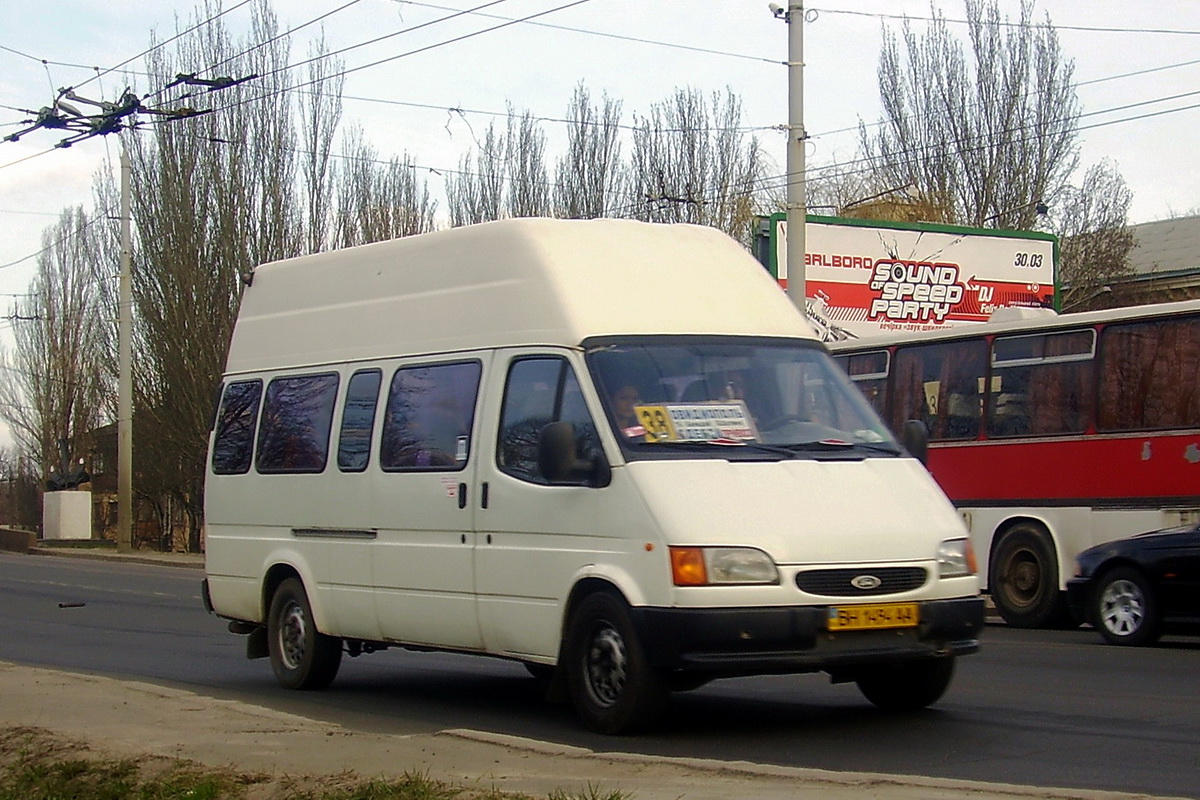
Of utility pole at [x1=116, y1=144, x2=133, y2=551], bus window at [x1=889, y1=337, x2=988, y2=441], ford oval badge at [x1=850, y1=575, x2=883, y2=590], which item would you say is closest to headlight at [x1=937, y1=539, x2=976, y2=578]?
ford oval badge at [x1=850, y1=575, x2=883, y2=590]

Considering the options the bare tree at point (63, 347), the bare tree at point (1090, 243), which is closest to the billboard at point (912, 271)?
the bare tree at point (1090, 243)

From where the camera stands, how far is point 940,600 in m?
8.92

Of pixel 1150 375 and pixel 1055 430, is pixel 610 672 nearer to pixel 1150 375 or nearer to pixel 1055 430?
pixel 1150 375

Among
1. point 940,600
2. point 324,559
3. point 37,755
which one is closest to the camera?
point 37,755

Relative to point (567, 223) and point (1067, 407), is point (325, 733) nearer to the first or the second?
point (567, 223)

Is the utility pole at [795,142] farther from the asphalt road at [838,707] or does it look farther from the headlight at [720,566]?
the headlight at [720,566]

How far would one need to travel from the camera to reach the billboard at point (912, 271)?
1331 inches

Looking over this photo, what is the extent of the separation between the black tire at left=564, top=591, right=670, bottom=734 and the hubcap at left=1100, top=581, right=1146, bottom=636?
753 cm

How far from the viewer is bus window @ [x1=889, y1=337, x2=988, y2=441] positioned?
19734 mm

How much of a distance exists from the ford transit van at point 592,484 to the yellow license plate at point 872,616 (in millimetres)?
11

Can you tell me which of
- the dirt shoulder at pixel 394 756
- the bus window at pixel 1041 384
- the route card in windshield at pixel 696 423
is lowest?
the dirt shoulder at pixel 394 756

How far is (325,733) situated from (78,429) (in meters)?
58.6

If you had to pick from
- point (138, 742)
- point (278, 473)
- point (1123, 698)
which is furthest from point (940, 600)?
point (278, 473)

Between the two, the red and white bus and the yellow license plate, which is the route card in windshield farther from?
the red and white bus
